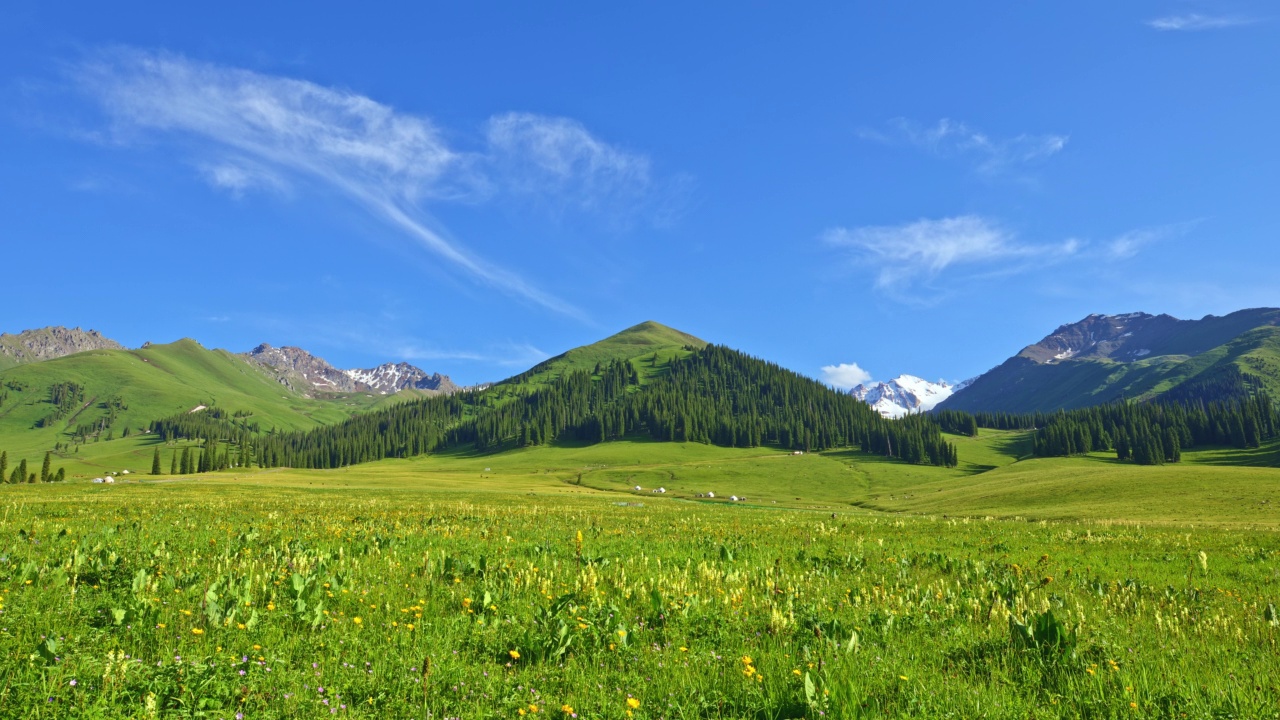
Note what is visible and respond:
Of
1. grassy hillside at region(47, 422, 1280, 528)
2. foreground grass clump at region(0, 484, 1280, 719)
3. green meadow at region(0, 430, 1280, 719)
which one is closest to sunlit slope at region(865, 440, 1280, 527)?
grassy hillside at region(47, 422, 1280, 528)

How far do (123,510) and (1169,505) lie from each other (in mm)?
80310

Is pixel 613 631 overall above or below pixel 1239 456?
above

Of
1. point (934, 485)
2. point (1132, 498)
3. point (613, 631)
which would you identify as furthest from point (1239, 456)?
point (613, 631)

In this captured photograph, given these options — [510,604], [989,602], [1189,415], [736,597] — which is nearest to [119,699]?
[510,604]

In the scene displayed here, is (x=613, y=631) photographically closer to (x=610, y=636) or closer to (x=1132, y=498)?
(x=610, y=636)

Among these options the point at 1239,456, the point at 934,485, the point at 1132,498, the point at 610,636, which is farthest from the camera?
the point at 1239,456

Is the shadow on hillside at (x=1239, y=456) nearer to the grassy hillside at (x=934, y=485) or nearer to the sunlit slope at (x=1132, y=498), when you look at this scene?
the grassy hillside at (x=934, y=485)

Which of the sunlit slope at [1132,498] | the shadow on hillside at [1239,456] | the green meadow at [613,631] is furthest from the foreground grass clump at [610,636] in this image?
the shadow on hillside at [1239,456]

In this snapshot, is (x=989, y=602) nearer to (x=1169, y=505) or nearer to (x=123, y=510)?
(x=123, y=510)

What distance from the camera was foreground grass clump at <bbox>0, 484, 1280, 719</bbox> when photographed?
5.31m

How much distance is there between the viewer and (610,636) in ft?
24.1

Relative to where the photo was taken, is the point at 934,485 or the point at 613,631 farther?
the point at 934,485

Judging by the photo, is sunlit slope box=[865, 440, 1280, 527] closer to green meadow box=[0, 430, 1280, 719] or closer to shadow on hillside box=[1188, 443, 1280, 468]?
green meadow box=[0, 430, 1280, 719]

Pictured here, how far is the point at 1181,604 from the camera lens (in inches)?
381
